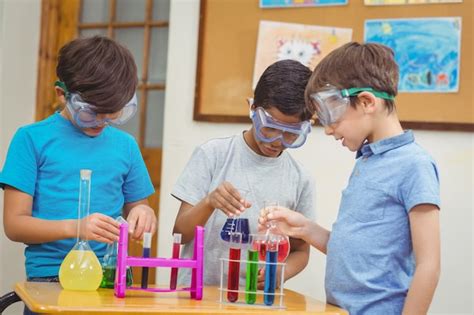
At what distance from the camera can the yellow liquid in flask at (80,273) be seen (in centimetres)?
173

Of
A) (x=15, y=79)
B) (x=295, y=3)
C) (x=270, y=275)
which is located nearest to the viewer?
(x=270, y=275)

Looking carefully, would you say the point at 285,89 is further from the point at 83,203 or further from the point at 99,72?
the point at 83,203

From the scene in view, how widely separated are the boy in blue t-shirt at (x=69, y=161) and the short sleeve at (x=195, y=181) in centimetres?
16

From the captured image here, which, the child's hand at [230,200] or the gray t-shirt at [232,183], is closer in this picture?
the child's hand at [230,200]

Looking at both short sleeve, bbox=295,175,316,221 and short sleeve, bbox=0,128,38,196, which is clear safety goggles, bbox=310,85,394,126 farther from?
short sleeve, bbox=0,128,38,196

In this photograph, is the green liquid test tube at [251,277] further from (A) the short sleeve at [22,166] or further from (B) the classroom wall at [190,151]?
(B) the classroom wall at [190,151]

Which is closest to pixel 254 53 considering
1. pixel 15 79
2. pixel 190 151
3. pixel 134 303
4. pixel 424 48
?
pixel 190 151

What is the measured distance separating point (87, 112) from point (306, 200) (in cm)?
67

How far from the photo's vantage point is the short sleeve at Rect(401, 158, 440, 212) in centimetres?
171

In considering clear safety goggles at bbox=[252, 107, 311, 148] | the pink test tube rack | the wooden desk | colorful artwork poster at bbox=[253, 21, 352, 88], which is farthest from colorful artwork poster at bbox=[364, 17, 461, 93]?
the pink test tube rack

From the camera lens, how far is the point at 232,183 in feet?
7.12

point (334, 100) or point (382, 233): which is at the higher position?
point (334, 100)

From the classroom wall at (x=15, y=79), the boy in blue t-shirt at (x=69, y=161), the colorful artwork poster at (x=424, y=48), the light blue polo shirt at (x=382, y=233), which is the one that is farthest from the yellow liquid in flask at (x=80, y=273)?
the classroom wall at (x=15, y=79)

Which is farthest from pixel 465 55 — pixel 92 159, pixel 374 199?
pixel 92 159
